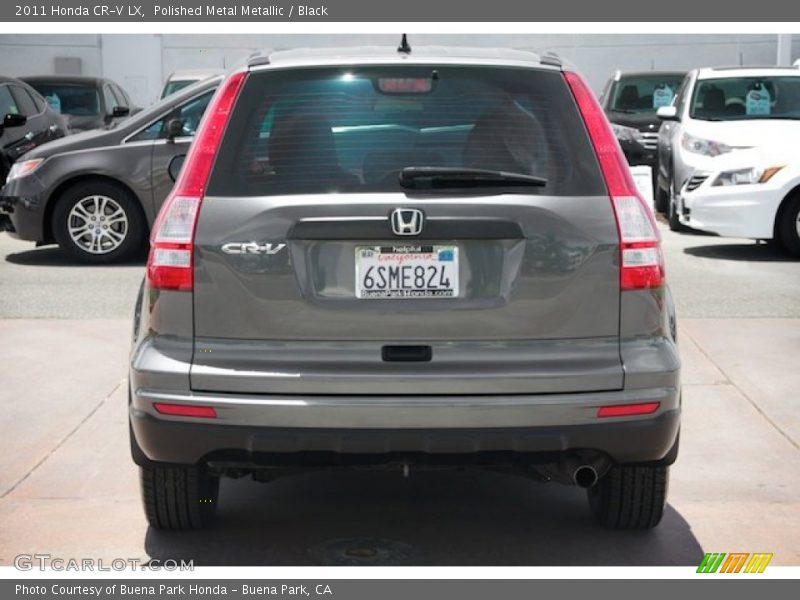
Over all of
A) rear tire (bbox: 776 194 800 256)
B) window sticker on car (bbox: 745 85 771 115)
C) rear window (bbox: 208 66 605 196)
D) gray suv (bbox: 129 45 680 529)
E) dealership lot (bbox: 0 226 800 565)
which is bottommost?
rear tire (bbox: 776 194 800 256)

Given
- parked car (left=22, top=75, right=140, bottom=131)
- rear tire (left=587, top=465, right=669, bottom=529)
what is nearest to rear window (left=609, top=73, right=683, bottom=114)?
parked car (left=22, top=75, right=140, bottom=131)

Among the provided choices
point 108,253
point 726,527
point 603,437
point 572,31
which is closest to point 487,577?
point 603,437

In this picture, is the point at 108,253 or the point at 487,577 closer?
the point at 487,577

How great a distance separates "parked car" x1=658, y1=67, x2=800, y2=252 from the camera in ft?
40.6

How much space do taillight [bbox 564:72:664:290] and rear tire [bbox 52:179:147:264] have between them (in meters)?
7.93

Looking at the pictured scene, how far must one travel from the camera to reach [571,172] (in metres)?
4.64

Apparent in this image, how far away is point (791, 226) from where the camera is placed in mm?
12367

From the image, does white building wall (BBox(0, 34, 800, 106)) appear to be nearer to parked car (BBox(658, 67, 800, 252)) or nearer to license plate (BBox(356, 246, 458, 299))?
parked car (BBox(658, 67, 800, 252))

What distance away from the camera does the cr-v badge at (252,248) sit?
4512 millimetres

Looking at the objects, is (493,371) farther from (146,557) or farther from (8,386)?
(8,386)

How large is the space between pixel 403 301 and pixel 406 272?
3.6 inches

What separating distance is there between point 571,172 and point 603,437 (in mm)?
849

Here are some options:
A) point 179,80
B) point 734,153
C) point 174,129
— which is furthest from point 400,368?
point 179,80

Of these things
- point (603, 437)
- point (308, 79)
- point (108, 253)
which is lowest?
point (108, 253)
